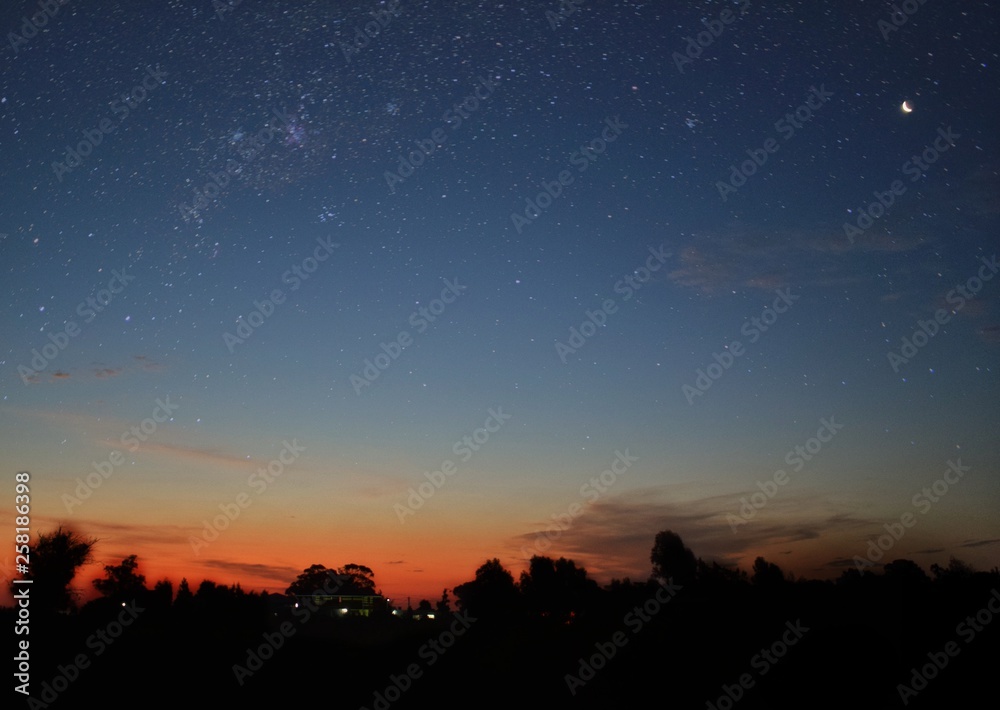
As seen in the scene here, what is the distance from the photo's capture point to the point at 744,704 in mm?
20688

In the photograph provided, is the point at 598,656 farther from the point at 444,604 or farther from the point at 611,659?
the point at 444,604

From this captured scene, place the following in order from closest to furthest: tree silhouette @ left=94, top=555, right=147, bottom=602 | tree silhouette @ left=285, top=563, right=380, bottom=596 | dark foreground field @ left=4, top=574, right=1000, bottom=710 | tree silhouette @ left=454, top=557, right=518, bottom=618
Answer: dark foreground field @ left=4, top=574, right=1000, bottom=710 → tree silhouette @ left=454, top=557, right=518, bottom=618 → tree silhouette @ left=94, top=555, right=147, bottom=602 → tree silhouette @ left=285, top=563, right=380, bottom=596

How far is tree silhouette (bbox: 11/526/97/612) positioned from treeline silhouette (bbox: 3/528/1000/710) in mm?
2076

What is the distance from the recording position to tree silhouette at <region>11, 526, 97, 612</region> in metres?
36.5

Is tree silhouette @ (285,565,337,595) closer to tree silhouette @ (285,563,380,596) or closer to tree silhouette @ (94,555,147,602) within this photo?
tree silhouette @ (285,563,380,596)

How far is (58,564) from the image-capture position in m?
38.4

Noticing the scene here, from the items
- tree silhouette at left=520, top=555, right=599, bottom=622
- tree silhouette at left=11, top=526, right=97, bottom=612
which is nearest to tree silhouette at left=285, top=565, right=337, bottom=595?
tree silhouette at left=520, top=555, right=599, bottom=622

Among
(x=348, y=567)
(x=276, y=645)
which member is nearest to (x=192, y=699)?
(x=276, y=645)

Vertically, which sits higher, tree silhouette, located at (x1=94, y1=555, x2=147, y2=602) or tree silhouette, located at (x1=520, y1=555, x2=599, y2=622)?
tree silhouette, located at (x1=94, y1=555, x2=147, y2=602)

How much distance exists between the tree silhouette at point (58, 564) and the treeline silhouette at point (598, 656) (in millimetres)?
2076

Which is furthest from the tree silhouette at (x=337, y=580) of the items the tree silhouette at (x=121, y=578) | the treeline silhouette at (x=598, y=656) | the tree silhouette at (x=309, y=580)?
the treeline silhouette at (x=598, y=656)

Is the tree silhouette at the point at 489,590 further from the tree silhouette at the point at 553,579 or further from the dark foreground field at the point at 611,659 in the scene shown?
the dark foreground field at the point at 611,659

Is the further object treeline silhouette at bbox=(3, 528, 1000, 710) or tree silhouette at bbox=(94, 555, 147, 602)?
tree silhouette at bbox=(94, 555, 147, 602)

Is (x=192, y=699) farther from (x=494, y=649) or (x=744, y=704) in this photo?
(x=744, y=704)
